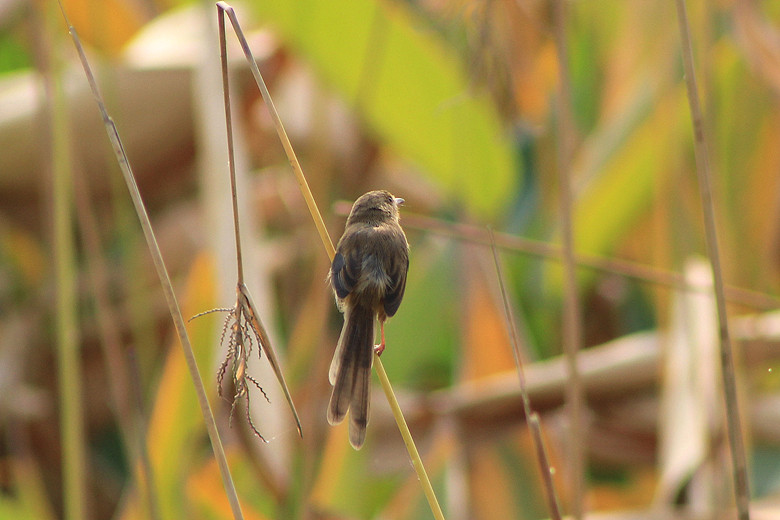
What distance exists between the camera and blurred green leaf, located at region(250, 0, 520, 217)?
4.75 ft

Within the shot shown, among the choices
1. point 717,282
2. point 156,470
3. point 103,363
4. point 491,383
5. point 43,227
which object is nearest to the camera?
point 717,282

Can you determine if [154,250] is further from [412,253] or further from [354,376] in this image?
[412,253]

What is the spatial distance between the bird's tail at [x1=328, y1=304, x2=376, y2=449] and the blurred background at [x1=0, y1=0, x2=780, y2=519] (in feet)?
0.77

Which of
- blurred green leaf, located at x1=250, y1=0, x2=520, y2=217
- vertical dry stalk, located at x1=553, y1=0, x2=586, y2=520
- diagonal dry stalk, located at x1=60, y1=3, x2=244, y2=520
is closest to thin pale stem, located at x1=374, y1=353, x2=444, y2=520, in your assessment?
diagonal dry stalk, located at x1=60, y1=3, x2=244, y2=520

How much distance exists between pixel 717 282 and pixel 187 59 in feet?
4.12

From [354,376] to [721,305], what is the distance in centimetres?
26

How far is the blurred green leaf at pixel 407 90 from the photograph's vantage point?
1.45 m

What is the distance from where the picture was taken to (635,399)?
149cm

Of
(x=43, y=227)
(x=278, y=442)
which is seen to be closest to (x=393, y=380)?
(x=278, y=442)

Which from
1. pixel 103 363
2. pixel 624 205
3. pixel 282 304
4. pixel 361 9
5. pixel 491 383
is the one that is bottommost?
pixel 491 383

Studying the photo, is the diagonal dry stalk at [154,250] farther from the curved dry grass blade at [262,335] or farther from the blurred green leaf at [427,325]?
the blurred green leaf at [427,325]

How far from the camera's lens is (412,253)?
1690 millimetres

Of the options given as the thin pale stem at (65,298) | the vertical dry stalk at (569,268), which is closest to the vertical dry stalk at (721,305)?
the vertical dry stalk at (569,268)

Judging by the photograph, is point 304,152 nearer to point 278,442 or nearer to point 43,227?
point 43,227
